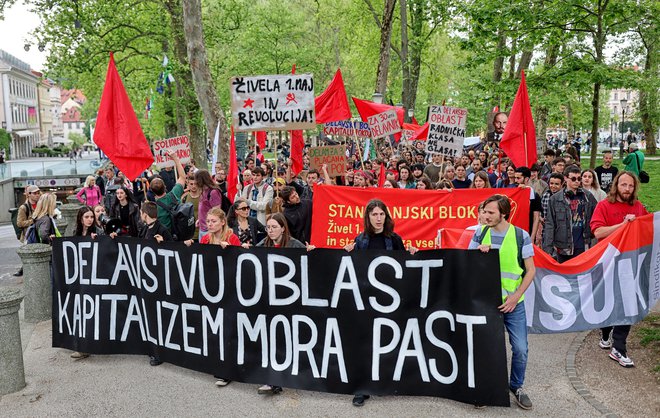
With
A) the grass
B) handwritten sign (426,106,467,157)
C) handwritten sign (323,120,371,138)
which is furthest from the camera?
handwritten sign (323,120,371,138)

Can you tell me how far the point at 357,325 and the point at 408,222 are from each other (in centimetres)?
324

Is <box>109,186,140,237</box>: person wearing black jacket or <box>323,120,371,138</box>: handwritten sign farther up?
<box>323,120,371,138</box>: handwritten sign

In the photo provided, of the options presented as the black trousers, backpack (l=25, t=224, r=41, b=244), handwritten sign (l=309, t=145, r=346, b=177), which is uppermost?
handwritten sign (l=309, t=145, r=346, b=177)

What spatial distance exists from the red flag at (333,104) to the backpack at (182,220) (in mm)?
5472

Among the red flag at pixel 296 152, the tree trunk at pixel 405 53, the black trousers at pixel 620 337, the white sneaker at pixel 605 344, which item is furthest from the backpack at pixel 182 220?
the tree trunk at pixel 405 53

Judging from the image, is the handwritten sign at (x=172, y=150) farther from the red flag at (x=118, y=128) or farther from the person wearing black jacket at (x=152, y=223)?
the person wearing black jacket at (x=152, y=223)

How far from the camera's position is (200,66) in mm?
15055

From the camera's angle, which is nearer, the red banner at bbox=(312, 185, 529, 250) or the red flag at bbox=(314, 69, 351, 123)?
the red banner at bbox=(312, 185, 529, 250)

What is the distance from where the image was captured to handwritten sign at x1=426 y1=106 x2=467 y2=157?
11.5 metres

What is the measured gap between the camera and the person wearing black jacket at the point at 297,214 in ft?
26.5

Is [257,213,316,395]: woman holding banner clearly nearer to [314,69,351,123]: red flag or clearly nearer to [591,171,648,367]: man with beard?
[591,171,648,367]: man with beard

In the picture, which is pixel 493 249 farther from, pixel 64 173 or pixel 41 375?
pixel 64 173

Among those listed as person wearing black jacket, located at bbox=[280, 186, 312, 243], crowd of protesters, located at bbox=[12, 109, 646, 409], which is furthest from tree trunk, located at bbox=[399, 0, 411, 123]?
person wearing black jacket, located at bbox=[280, 186, 312, 243]

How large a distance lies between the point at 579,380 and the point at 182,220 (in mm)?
5273
